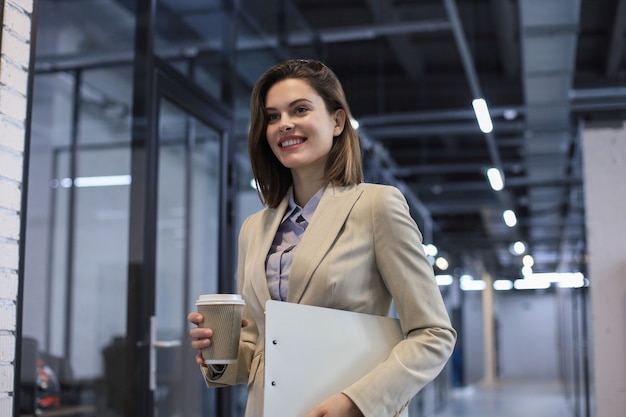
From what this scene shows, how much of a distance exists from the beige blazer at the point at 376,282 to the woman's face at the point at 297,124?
94 mm

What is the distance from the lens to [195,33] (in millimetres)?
4699

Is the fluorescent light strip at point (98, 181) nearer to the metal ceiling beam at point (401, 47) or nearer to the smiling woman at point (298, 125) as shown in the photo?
the metal ceiling beam at point (401, 47)

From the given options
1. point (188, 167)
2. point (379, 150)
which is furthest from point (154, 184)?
point (379, 150)

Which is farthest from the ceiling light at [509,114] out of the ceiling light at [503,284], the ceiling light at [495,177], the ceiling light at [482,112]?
the ceiling light at [503,284]

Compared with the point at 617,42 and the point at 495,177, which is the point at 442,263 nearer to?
the point at 495,177

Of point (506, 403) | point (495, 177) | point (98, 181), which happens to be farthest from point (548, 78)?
point (506, 403)

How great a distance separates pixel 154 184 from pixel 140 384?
0.91 m

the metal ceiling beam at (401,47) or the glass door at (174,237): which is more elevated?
the metal ceiling beam at (401,47)

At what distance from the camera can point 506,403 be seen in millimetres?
15305

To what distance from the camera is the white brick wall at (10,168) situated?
2404 millimetres

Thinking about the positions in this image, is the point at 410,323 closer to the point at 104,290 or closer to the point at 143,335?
the point at 143,335

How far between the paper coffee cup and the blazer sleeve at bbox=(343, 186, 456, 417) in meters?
0.21

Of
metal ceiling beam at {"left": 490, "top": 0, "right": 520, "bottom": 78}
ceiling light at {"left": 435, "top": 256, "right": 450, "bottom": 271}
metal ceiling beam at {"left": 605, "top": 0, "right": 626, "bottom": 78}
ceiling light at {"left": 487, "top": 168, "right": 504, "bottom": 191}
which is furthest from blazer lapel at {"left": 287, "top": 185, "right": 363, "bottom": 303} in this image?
ceiling light at {"left": 435, "top": 256, "right": 450, "bottom": 271}

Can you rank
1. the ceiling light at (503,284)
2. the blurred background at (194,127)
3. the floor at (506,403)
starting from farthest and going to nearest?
the ceiling light at (503,284) < the floor at (506,403) < the blurred background at (194,127)
